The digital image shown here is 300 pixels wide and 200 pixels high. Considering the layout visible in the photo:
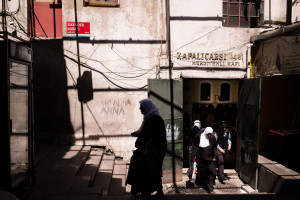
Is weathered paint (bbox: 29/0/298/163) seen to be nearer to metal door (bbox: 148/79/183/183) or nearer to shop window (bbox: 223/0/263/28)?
shop window (bbox: 223/0/263/28)

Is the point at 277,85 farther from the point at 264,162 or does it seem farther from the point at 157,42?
the point at 157,42

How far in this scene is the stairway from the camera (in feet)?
Answer: 15.7

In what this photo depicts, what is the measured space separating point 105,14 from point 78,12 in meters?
0.87

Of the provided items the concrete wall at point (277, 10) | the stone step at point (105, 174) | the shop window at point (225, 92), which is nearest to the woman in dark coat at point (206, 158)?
the stone step at point (105, 174)

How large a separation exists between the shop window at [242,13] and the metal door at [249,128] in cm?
223

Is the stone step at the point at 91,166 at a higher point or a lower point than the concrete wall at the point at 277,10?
lower

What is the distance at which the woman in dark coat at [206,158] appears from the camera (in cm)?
644

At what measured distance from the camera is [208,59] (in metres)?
8.29

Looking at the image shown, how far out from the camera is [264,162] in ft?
25.0

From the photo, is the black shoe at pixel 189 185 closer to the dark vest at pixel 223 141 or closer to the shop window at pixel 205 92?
the dark vest at pixel 223 141

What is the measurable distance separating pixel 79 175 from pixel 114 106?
Result: 112 inches

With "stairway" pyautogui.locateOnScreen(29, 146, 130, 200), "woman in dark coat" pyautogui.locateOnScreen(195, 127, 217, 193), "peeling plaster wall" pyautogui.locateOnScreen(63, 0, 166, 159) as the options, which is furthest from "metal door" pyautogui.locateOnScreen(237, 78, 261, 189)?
"stairway" pyautogui.locateOnScreen(29, 146, 130, 200)

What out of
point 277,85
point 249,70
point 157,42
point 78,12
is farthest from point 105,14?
point 277,85

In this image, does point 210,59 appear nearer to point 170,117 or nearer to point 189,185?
point 170,117
